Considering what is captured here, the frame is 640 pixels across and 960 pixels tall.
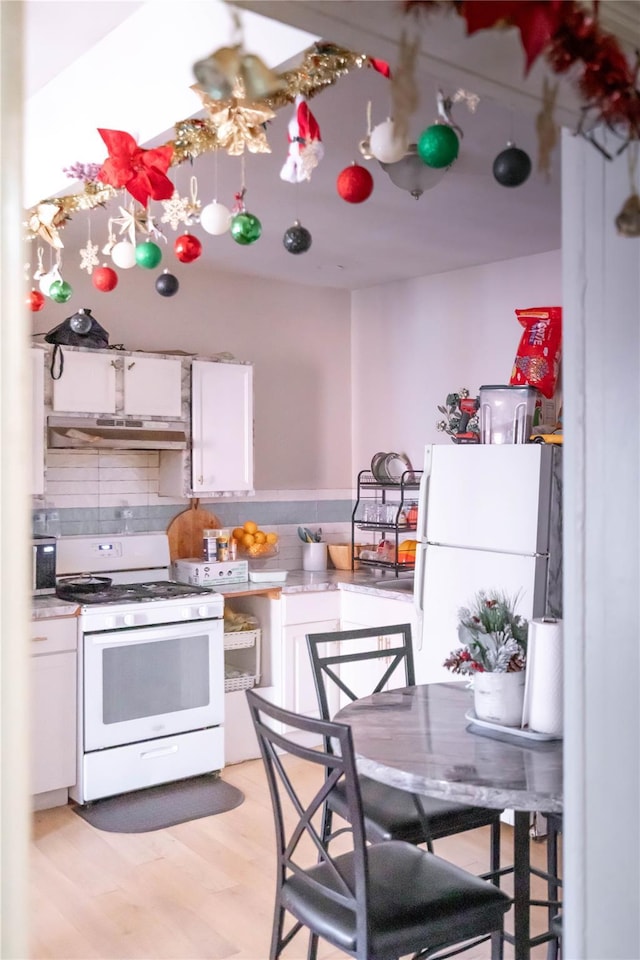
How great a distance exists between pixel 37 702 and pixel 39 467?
104 centimetres

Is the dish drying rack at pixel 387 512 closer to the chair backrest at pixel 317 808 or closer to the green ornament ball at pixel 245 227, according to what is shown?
the green ornament ball at pixel 245 227

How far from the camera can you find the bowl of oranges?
4.81 metres

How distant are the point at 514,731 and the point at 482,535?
4.94 feet

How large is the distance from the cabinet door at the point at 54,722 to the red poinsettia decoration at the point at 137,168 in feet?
Result: 6.58

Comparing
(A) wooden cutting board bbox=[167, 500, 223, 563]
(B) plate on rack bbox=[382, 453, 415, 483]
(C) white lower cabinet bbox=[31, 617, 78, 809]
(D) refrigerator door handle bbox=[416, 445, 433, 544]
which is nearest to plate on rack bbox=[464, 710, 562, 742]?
(D) refrigerator door handle bbox=[416, 445, 433, 544]

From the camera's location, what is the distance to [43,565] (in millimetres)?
3951

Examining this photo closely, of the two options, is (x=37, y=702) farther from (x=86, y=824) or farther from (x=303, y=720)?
(x=303, y=720)

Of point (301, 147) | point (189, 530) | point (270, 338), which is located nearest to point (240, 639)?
point (189, 530)

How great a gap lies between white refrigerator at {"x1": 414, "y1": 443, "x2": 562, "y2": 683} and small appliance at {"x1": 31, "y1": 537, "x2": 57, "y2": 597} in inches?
65.0

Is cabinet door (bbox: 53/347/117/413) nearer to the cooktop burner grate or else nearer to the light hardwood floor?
the cooktop burner grate

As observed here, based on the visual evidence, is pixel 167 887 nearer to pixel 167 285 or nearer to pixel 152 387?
pixel 167 285

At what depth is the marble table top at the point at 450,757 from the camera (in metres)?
1.79

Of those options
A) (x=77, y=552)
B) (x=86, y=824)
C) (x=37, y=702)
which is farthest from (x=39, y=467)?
(x=86, y=824)

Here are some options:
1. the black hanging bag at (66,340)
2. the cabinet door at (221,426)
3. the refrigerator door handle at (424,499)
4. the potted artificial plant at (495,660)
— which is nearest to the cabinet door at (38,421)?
the black hanging bag at (66,340)
